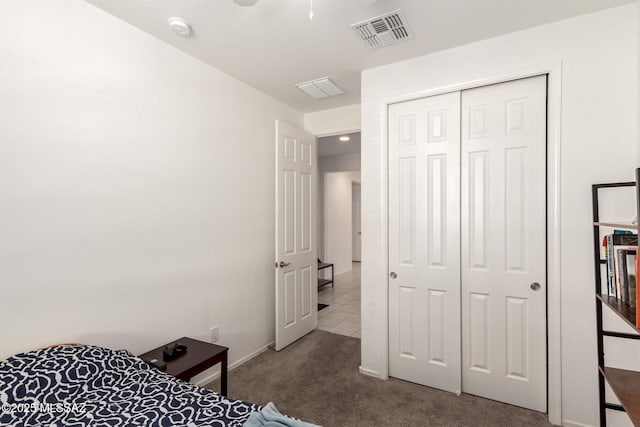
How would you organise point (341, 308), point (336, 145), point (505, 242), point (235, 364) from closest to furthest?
point (505, 242) < point (235, 364) < point (341, 308) < point (336, 145)

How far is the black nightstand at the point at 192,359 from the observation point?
1.82 m

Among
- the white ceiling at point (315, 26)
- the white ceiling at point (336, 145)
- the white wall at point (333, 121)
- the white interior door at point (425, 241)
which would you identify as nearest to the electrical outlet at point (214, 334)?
the white interior door at point (425, 241)

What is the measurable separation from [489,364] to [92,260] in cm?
277

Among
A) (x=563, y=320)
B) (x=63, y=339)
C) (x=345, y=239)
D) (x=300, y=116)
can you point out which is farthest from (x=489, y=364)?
(x=345, y=239)

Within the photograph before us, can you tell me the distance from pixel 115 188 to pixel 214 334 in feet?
4.63

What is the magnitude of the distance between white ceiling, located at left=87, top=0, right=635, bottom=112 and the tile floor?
2.87 meters

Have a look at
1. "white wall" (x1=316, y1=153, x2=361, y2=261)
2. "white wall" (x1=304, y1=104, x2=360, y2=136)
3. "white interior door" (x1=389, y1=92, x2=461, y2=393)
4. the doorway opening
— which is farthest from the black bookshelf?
"white wall" (x1=316, y1=153, x2=361, y2=261)

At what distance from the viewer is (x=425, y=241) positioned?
248 cm

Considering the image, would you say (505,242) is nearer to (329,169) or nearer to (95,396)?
(95,396)

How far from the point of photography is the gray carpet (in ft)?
6.74

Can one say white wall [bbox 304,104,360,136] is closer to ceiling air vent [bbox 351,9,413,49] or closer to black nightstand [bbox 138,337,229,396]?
ceiling air vent [bbox 351,9,413,49]

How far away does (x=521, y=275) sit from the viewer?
219 cm

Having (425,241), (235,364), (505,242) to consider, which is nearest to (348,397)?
(235,364)

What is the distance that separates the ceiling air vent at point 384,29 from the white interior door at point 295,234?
129 cm
